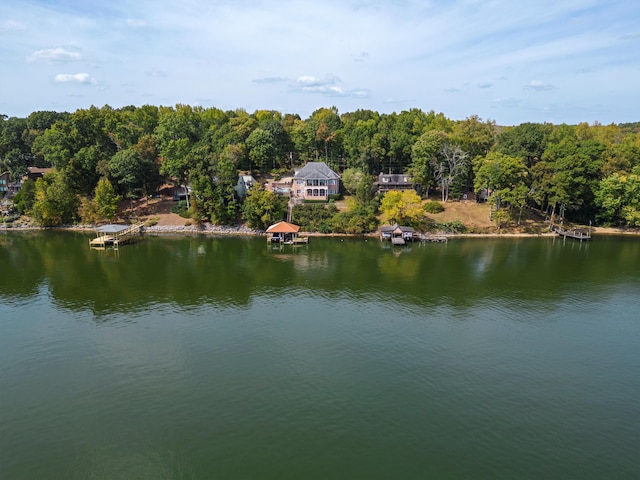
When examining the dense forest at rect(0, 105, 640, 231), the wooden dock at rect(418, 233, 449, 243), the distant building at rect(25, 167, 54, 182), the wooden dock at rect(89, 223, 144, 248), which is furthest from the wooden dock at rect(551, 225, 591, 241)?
the distant building at rect(25, 167, 54, 182)

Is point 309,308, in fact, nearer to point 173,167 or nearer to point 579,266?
point 579,266

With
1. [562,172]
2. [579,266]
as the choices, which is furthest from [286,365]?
[562,172]

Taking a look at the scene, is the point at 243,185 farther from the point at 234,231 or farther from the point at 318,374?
the point at 318,374

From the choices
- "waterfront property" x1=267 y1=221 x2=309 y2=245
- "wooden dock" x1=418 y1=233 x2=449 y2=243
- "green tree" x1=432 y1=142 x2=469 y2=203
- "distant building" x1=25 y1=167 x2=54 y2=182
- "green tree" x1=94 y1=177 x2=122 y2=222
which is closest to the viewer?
"waterfront property" x1=267 y1=221 x2=309 y2=245

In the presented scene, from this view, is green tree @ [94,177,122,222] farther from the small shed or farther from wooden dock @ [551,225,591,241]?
wooden dock @ [551,225,591,241]

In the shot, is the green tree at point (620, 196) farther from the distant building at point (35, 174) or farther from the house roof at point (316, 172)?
the distant building at point (35, 174)

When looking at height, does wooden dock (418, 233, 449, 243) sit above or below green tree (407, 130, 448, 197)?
below
